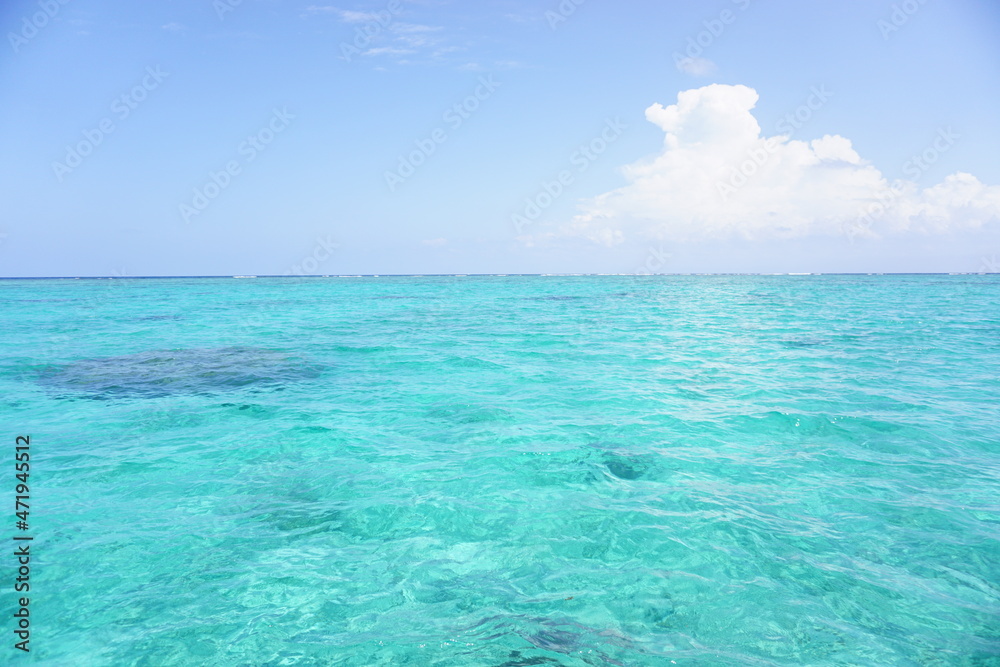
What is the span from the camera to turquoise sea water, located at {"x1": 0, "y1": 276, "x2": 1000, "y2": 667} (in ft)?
14.9

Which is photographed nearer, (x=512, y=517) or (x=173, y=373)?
(x=512, y=517)

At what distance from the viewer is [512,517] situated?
A: 6754 millimetres

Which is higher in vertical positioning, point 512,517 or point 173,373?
point 173,373

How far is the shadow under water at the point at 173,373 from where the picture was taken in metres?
13.6

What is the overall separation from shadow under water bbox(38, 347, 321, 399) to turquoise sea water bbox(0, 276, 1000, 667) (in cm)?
16

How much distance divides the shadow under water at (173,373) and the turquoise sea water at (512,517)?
6.3 inches

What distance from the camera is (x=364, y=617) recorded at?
4.79 m

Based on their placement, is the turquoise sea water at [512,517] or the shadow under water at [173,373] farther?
the shadow under water at [173,373]

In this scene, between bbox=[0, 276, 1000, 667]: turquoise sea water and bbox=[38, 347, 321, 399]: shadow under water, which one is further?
bbox=[38, 347, 321, 399]: shadow under water

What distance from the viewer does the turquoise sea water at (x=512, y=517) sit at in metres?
4.54

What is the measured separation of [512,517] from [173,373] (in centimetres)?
1333

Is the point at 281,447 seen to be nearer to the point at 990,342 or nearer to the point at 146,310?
the point at 990,342

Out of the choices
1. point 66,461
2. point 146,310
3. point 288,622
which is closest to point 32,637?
point 288,622

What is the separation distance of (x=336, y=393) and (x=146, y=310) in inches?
1414
